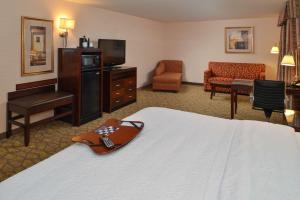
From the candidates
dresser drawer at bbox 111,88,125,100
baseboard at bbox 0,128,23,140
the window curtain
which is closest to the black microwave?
dresser drawer at bbox 111,88,125,100

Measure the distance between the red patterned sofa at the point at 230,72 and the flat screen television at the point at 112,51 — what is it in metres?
2.88

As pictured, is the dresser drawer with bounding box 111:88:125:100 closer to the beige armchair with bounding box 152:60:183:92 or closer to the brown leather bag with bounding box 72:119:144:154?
the beige armchair with bounding box 152:60:183:92

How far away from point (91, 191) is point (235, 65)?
7.12 meters

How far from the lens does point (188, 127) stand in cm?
206

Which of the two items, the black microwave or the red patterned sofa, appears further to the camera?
the red patterned sofa

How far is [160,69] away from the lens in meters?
7.92

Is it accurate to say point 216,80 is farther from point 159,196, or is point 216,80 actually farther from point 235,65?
point 159,196

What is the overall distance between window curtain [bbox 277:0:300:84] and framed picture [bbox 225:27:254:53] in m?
2.02

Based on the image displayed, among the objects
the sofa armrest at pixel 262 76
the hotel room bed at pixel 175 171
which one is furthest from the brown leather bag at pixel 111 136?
the sofa armrest at pixel 262 76

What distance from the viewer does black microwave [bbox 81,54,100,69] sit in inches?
164

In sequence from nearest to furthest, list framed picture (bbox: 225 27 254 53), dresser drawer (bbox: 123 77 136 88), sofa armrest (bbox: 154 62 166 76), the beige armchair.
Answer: dresser drawer (bbox: 123 77 136 88), the beige armchair, framed picture (bbox: 225 27 254 53), sofa armrest (bbox: 154 62 166 76)

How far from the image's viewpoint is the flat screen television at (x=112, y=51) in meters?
5.02

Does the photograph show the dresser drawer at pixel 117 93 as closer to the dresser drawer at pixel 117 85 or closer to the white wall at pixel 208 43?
the dresser drawer at pixel 117 85

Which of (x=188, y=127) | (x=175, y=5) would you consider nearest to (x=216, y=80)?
(x=175, y=5)
